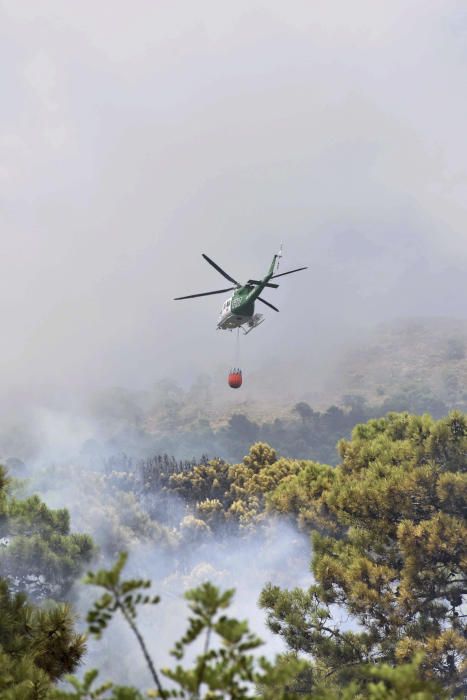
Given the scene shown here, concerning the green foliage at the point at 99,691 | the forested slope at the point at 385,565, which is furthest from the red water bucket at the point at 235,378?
the green foliage at the point at 99,691

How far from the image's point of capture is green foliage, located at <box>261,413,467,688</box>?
52.0ft

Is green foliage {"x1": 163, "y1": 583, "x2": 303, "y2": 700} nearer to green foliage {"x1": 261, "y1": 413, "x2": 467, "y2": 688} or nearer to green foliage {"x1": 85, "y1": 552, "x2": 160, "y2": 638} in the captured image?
green foliage {"x1": 85, "y1": 552, "x2": 160, "y2": 638}

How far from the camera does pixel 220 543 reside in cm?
4569

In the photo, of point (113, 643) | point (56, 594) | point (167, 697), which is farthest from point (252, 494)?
point (167, 697)

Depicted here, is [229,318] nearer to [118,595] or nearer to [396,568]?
[396,568]

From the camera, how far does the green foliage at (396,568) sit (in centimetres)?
1585

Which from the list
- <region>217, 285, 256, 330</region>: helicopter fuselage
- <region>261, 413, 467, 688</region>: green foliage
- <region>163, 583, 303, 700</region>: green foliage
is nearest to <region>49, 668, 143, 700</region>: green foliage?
<region>163, 583, 303, 700</region>: green foliage

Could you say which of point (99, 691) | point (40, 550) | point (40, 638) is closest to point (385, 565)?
point (40, 638)

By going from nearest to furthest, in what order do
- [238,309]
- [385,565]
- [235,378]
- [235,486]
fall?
[385,565] → [238,309] → [235,378] → [235,486]

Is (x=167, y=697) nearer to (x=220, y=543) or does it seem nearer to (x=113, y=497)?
(x=113, y=497)

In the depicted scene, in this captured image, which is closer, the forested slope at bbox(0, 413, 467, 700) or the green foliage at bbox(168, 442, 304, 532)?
the forested slope at bbox(0, 413, 467, 700)

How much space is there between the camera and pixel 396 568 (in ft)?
55.9

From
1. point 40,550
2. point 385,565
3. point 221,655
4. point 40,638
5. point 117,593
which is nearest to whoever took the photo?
point 117,593

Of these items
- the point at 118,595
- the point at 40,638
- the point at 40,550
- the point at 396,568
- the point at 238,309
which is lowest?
the point at 118,595
